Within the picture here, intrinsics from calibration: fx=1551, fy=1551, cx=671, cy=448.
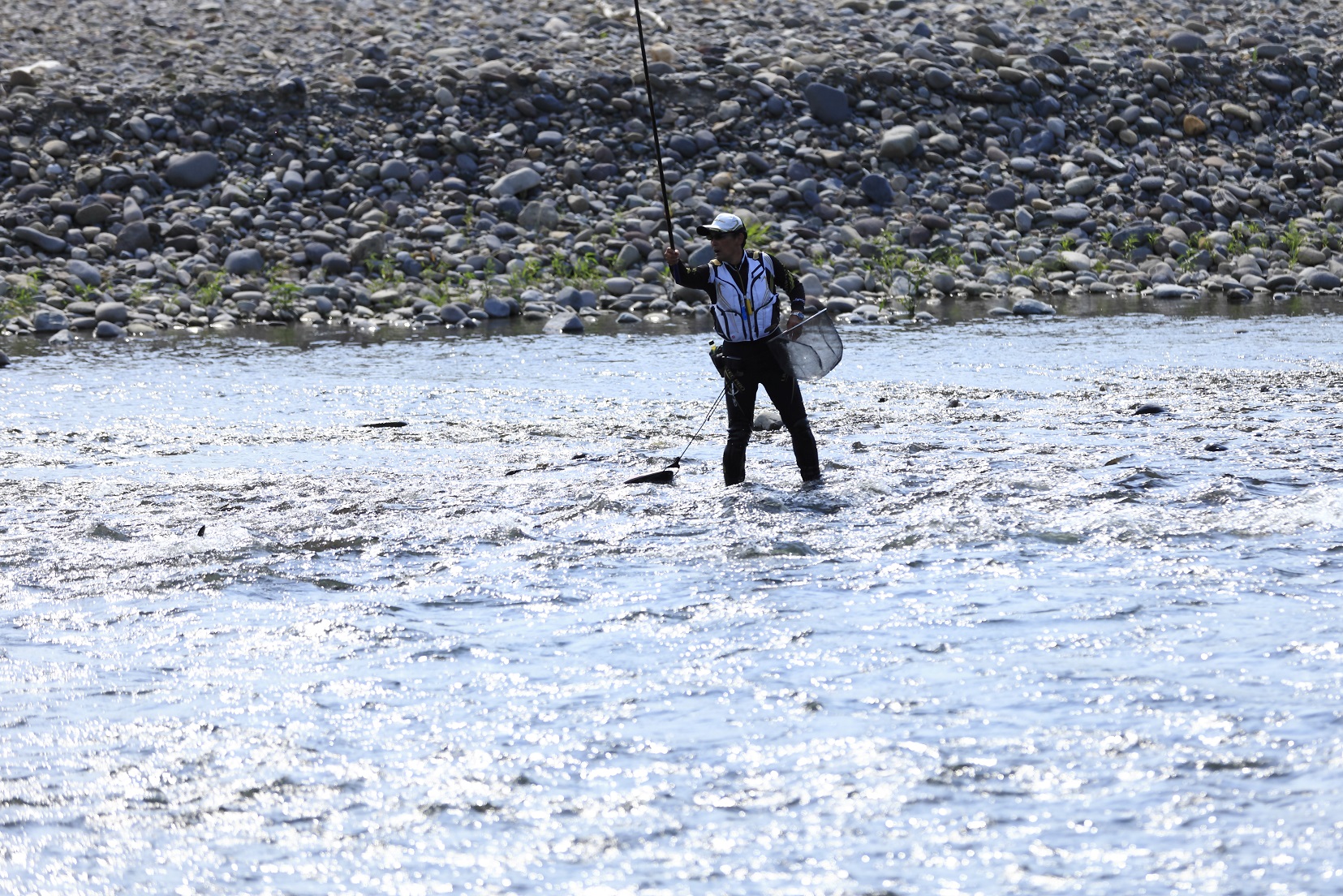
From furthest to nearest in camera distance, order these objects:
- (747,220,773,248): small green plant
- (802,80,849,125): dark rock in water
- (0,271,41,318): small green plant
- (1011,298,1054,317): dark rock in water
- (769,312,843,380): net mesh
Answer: (802,80,849,125): dark rock in water, (747,220,773,248): small green plant, (0,271,41,318): small green plant, (1011,298,1054,317): dark rock in water, (769,312,843,380): net mesh

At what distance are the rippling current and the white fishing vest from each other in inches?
42.7

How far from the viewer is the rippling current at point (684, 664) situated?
4770 millimetres

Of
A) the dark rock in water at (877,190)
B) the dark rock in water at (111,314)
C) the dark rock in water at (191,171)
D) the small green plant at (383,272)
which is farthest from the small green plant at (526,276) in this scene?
the dark rock in water at (191,171)

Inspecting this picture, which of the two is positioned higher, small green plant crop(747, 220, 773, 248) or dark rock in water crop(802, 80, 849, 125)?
dark rock in water crop(802, 80, 849, 125)

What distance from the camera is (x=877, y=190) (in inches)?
1193

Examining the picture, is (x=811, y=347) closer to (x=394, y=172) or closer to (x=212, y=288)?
(x=212, y=288)

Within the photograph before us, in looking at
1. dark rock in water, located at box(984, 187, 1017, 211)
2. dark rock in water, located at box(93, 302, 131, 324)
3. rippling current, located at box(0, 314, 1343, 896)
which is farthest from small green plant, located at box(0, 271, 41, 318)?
dark rock in water, located at box(984, 187, 1017, 211)

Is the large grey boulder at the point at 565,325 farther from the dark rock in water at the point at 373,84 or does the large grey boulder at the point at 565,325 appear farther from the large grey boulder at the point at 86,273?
the dark rock in water at the point at 373,84

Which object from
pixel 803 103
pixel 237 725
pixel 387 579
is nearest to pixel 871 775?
pixel 237 725

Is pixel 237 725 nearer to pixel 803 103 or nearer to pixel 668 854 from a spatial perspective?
pixel 668 854

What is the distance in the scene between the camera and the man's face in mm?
10102

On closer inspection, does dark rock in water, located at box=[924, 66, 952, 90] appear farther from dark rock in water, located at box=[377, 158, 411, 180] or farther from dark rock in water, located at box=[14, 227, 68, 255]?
dark rock in water, located at box=[14, 227, 68, 255]

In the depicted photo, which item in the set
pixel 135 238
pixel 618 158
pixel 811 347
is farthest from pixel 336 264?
pixel 811 347

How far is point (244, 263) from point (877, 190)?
12055 millimetres
